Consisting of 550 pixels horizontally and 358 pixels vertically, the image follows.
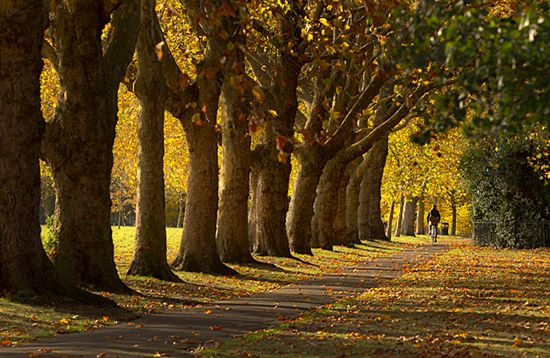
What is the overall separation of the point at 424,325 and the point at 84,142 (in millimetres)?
6703

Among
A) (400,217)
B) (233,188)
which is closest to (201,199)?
(233,188)

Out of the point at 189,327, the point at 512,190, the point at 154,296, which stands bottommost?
the point at 189,327

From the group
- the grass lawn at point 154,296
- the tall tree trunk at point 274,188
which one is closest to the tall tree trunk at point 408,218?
the grass lawn at point 154,296

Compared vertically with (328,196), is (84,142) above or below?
below

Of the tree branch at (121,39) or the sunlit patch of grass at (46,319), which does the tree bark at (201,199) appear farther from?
the sunlit patch of grass at (46,319)

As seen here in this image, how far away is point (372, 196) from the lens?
5200 centimetres

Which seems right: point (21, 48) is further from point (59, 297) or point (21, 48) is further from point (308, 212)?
point (308, 212)

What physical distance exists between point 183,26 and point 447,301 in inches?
552

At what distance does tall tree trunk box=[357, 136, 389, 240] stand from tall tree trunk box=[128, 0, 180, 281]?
27972 mm

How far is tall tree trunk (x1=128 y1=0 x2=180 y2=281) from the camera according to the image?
67.2ft

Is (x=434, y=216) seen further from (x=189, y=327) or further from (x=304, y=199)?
(x=189, y=327)

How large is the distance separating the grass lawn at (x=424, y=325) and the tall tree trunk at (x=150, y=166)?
4649mm

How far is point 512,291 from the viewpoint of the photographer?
67.2 ft

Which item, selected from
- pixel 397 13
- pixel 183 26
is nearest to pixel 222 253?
pixel 183 26
